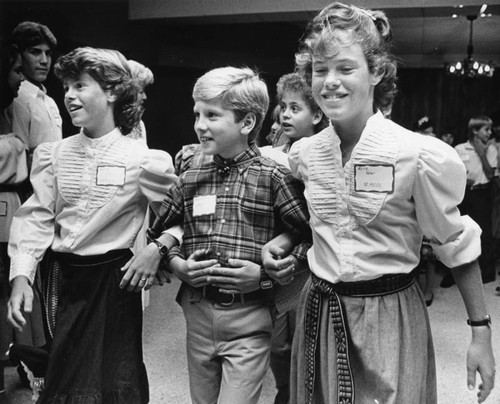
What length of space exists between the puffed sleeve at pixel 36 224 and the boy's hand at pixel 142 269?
14.0 inches

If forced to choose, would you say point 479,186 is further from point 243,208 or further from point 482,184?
point 243,208

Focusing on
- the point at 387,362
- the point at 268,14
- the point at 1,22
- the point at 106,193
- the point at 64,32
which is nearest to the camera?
the point at 387,362

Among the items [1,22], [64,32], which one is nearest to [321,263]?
[1,22]

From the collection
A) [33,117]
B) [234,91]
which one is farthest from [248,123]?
[33,117]

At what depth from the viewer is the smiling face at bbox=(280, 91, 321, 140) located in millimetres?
2430

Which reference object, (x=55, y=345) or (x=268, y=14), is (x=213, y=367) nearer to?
(x=55, y=345)

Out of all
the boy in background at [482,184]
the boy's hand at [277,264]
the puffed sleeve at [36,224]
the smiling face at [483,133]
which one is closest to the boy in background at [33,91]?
the puffed sleeve at [36,224]

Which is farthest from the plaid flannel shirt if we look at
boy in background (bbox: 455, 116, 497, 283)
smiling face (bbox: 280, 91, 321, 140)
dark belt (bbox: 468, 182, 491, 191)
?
dark belt (bbox: 468, 182, 491, 191)

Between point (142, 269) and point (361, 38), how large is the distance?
0.87 metres

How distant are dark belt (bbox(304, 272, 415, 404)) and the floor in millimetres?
1489

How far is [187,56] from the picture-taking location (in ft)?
16.7

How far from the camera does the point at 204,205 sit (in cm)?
174

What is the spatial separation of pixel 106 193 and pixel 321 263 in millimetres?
775

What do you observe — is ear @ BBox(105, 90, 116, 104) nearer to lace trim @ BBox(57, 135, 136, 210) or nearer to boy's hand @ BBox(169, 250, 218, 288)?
lace trim @ BBox(57, 135, 136, 210)
